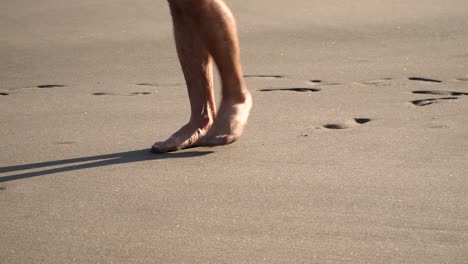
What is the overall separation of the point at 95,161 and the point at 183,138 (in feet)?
1.02

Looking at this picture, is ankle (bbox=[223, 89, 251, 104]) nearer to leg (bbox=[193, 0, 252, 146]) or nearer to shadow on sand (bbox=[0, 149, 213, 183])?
leg (bbox=[193, 0, 252, 146])

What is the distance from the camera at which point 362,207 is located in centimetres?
238

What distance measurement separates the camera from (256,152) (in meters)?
2.99

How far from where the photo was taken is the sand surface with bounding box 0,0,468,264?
2.19 meters

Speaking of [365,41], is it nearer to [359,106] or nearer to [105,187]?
[359,106]

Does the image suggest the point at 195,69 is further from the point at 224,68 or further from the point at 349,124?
the point at 349,124

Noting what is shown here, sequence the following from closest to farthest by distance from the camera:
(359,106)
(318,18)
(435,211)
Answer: (435,211)
(359,106)
(318,18)

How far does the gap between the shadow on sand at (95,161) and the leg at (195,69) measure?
Answer: 153 millimetres

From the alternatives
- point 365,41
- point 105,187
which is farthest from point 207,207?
point 365,41

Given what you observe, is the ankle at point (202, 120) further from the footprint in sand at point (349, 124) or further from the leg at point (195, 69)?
the footprint in sand at point (349, 124)

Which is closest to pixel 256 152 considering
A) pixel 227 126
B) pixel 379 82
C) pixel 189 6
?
pixel 227 126

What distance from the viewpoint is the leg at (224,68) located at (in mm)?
3143

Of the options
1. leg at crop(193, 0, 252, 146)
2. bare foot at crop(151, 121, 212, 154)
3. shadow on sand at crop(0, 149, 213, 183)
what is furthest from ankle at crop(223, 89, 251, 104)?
shadow on sand at crop(0, 149, 213, 183)

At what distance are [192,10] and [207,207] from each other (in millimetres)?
938
